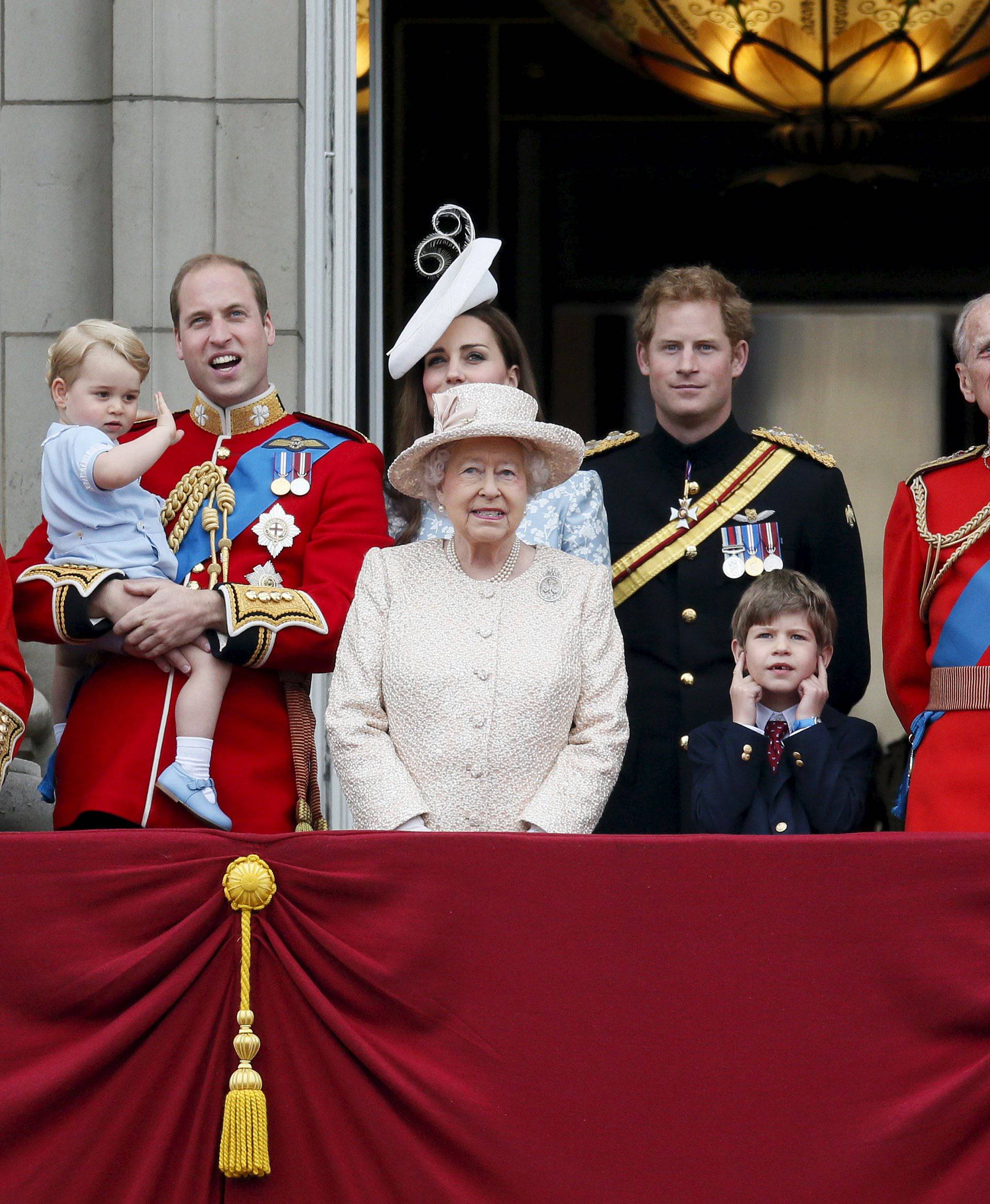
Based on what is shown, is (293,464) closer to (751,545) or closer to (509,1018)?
(751,545)

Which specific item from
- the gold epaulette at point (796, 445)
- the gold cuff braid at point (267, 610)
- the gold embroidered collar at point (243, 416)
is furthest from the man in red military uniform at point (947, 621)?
the gold embroidered collar at point (243, 416)

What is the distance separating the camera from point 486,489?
149 inches

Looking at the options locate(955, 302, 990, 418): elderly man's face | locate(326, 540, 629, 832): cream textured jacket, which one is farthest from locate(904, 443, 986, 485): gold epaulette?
locate(326, 540, 629, 832): cream textured jacket

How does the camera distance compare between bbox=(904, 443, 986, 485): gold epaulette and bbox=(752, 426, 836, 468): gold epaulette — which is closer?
bbox=(904, 443, 986, 485): gold epaulette

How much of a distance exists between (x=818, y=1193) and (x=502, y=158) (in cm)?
529

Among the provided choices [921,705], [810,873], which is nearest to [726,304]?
[921,705]

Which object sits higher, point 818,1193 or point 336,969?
point 336,969

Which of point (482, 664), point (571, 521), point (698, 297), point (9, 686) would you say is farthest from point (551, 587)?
point (9, 686)

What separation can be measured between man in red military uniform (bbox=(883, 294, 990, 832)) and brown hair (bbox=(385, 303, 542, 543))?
822 mm

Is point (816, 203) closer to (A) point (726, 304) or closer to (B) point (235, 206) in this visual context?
(B) point (235, 206)

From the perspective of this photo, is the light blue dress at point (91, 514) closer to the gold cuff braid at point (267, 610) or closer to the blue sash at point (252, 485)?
the blue sash at point (252, 485)

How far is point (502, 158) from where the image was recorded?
308 inches

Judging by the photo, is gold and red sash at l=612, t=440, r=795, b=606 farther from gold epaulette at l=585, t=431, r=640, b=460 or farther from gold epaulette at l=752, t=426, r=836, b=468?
gold epaulette at l=585, t=431, r=640, b=460

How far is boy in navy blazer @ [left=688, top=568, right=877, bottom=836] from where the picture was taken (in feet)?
12.4
